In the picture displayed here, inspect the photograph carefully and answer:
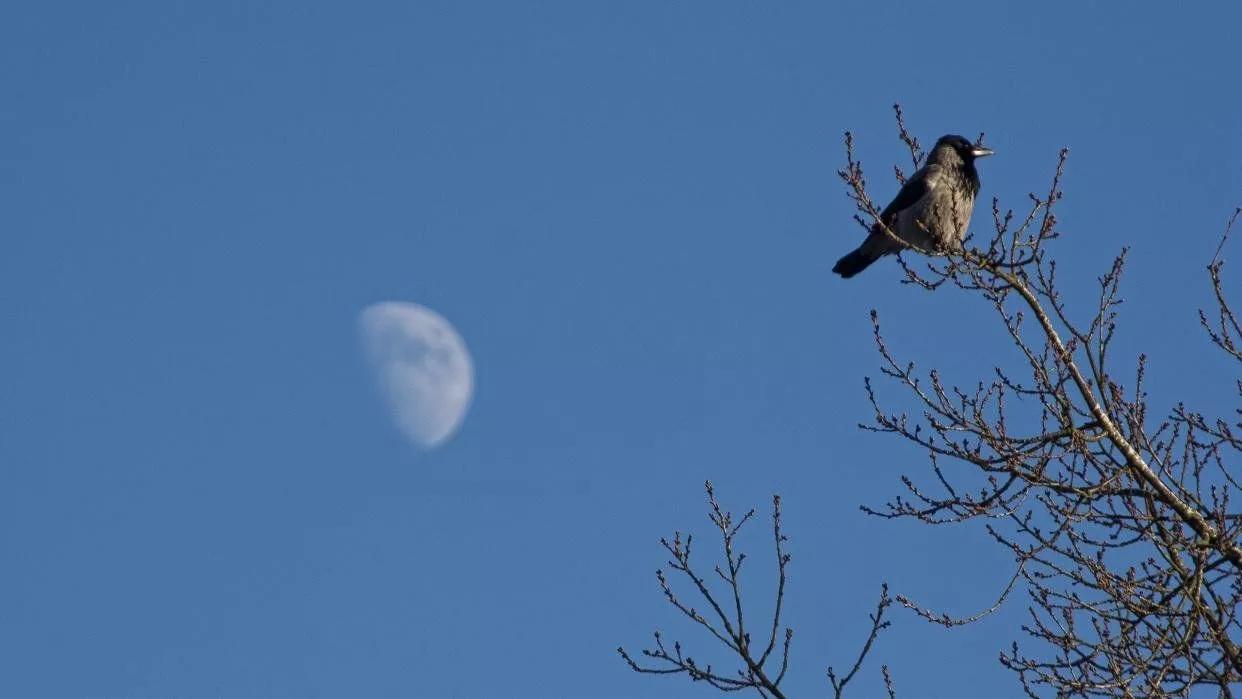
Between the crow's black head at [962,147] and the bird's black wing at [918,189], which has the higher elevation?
the crow's black head at [962,147]

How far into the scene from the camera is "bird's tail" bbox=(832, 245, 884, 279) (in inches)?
388

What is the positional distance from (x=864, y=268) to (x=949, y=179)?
2.97 ft

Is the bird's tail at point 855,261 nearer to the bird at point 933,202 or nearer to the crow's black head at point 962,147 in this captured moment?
the bird at point 933,202

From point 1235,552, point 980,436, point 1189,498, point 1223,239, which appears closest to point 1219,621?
point 1235,552

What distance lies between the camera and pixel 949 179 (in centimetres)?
972

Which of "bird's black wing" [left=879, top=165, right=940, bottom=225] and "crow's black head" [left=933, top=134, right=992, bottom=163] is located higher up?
"crow's black head" [left=933, top=134, right=992, bottom=163]

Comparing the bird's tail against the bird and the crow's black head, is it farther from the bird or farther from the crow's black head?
the crow's black head

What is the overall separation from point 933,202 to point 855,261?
780 mm

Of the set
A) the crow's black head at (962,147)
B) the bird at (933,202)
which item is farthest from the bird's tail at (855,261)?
the crow's black head at (962,147)

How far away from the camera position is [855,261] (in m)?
9.95

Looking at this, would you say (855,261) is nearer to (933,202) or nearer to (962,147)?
(933,202)

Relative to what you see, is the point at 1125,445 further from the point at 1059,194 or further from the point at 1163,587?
the point at 1059,194

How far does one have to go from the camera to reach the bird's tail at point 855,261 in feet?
32.4

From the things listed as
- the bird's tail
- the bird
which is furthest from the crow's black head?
the bird's tail
